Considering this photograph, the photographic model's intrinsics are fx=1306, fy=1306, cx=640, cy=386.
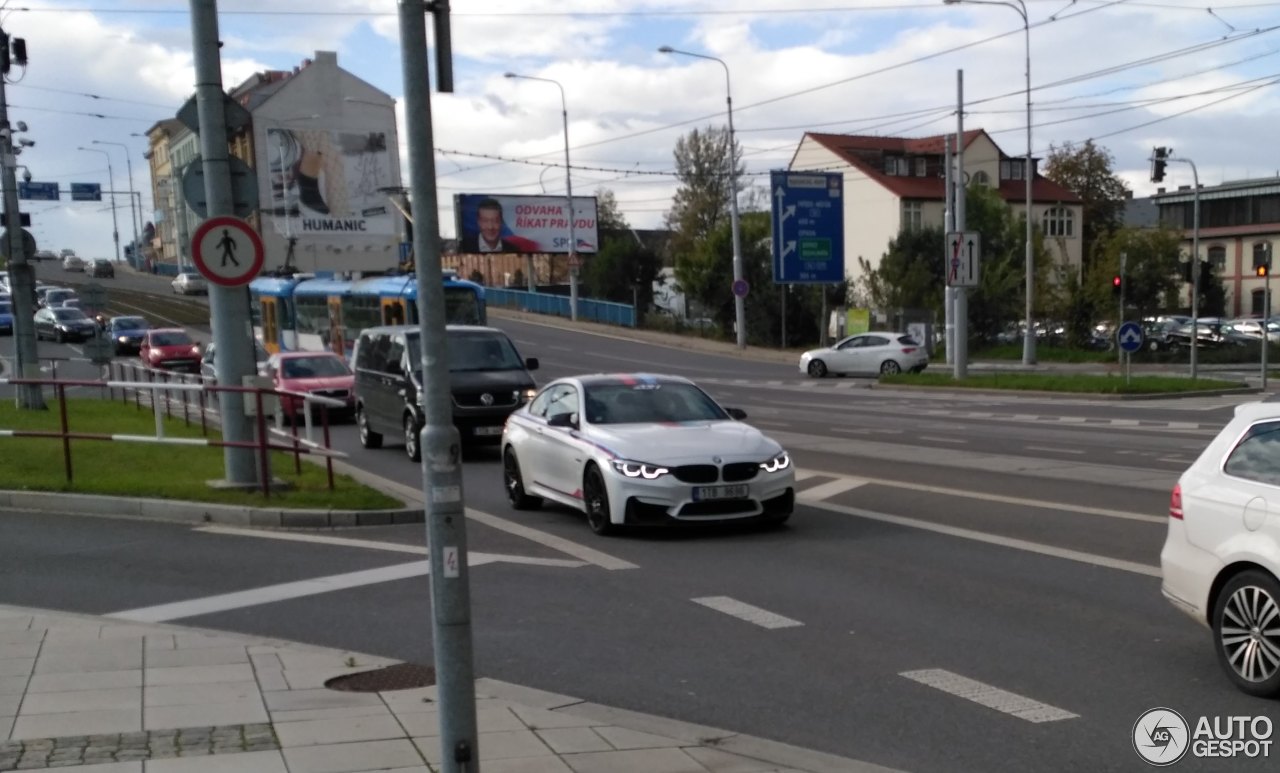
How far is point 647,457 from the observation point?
11680mm

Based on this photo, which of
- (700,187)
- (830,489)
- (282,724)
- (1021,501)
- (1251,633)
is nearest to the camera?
(282,724)

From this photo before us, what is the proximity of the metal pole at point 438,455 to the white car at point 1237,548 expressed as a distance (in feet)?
13.3

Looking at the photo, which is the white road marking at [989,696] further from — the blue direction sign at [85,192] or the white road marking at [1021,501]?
the blue direction sign at [85,192]

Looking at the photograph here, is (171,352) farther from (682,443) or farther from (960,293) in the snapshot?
(682,443)

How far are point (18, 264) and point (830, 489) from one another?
1713 cm

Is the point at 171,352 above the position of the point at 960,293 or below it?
below

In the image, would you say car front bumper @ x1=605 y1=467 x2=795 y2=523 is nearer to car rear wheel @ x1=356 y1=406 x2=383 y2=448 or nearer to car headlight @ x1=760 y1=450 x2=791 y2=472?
→ car headlight @ x1=760 y1=450 x2=791 y2=472

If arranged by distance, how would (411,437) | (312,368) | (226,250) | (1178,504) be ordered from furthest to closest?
1. (312,368)
2. (411,437)
3. (226,250)
4. (1178,504)

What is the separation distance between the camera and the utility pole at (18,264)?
2441 centimetres

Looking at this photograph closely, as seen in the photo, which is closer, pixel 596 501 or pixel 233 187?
pixel 596 501

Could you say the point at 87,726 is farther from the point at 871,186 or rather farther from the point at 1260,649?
the point at 871,186

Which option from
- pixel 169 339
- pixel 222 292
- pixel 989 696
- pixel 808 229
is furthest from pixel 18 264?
pixel 808 229

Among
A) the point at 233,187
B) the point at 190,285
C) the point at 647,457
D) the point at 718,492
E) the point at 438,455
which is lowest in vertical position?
the point at 718,492

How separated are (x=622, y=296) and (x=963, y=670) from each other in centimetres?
7058
